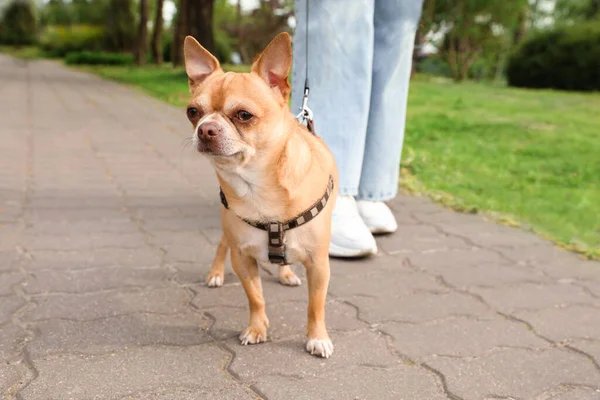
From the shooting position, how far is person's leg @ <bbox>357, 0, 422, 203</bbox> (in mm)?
3521

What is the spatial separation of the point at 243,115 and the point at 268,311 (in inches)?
40.7

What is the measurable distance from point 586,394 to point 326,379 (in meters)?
0.93

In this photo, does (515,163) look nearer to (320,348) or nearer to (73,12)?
(320,348)

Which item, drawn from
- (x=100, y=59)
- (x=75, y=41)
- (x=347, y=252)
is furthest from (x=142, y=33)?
(x=347, y=252)

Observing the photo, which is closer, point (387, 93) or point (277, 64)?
point (277, 64)

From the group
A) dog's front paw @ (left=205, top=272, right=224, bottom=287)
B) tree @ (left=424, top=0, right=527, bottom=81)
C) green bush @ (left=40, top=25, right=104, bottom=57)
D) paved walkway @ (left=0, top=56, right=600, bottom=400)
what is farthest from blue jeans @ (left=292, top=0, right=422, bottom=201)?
green bush @ (left=40, top=25, right=104, bottom=57)

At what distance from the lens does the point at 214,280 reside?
10.1 feet

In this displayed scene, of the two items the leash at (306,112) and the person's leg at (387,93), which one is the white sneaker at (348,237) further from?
the leash at (306,112)

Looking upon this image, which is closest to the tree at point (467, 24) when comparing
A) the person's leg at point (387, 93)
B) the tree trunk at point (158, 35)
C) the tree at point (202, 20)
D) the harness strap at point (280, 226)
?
the tree at point (202, 20)

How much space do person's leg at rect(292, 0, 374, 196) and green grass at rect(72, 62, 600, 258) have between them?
1.56 metres

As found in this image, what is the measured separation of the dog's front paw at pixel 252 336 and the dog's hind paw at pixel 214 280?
0.61 metres

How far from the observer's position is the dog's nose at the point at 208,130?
2068mm

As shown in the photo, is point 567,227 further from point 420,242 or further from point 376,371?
point 376,371

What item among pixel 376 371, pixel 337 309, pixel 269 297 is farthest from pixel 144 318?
pixel 376 371
